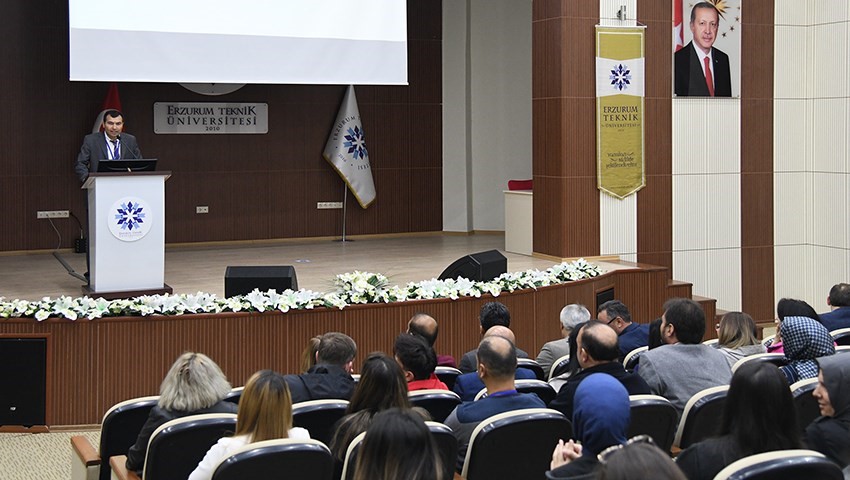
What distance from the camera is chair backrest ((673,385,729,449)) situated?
3967 mm

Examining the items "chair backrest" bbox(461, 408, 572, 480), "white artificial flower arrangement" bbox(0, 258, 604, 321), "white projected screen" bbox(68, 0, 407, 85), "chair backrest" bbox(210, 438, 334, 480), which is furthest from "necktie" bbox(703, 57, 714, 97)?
"chair backrest" bbox(210, 438, 334, 480)

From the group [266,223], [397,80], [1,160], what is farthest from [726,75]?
[1,160]

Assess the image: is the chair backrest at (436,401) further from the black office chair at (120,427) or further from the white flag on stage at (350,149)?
the white flag on stage at (350,149)

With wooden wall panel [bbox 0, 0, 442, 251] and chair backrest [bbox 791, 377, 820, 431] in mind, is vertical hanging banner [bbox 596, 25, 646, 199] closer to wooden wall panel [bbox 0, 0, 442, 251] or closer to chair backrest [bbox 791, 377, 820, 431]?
wooden wall panel [bbox 0, 0, 442, 251]

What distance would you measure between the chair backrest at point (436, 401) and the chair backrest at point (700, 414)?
90 cm

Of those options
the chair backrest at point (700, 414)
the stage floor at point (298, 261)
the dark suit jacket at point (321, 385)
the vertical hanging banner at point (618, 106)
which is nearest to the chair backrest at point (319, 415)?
the dark suit jacket at point (321, 385)

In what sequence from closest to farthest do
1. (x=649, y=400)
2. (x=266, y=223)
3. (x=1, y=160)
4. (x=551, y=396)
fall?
1. (x=649, y=400)
2. (x=551, y=396)
3. (x=1, y=160)
4. (x=266, y=223)

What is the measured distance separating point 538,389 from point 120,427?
69.3 inches

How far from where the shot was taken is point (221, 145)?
11.9 meters

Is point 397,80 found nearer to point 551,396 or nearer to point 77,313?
point 77,313

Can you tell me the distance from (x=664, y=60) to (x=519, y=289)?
11.3ft

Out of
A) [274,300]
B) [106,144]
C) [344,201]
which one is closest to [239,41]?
[106,144]

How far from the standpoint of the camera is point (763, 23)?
35.0 ft

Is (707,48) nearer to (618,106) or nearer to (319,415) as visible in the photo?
(618,106)
